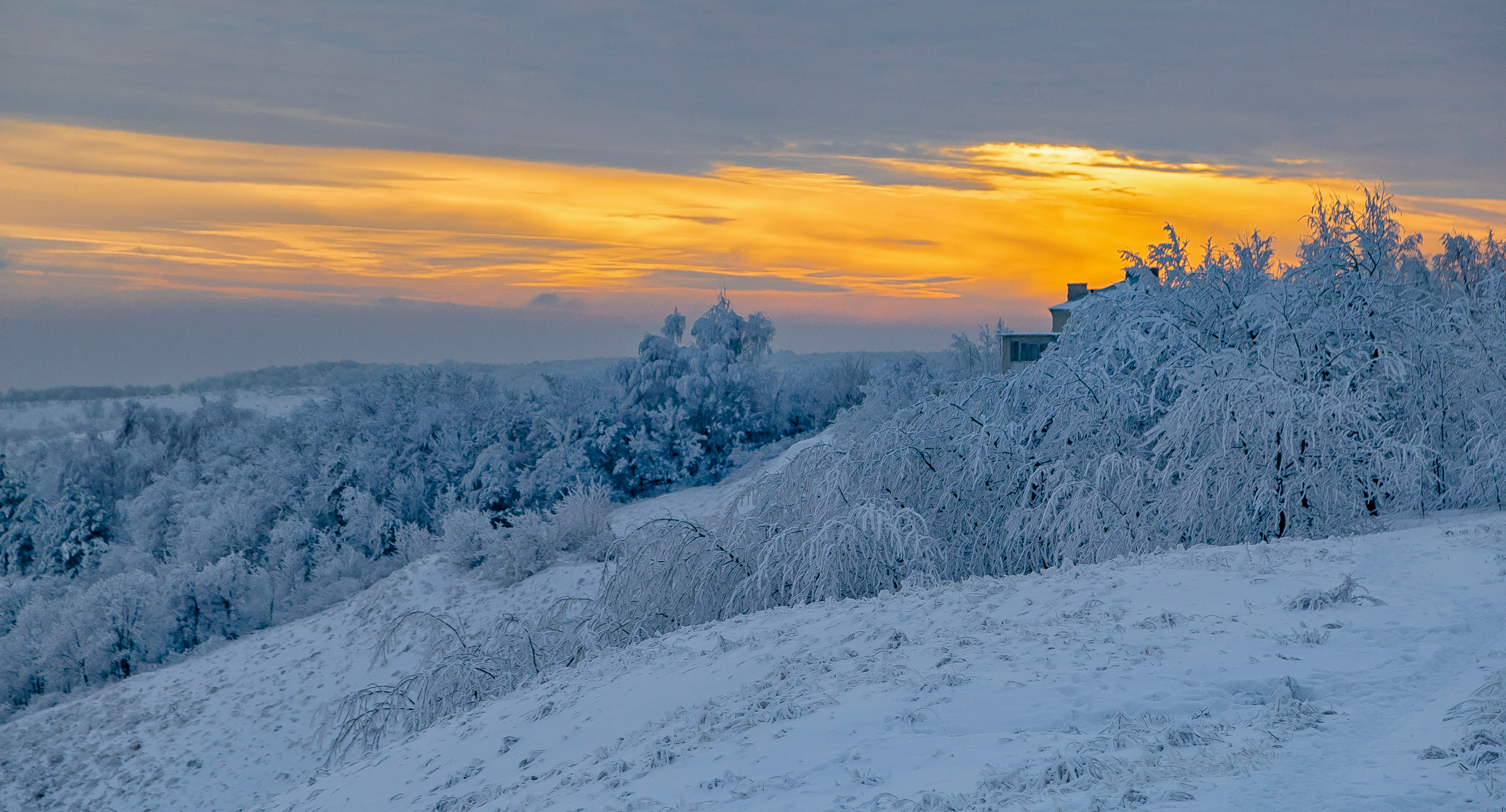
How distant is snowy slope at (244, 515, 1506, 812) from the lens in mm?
5223

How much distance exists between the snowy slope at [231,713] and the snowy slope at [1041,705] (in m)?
10.1

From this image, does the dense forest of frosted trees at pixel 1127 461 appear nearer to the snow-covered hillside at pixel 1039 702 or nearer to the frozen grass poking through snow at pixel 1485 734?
the snow-covered hillside at pixel 1039 702

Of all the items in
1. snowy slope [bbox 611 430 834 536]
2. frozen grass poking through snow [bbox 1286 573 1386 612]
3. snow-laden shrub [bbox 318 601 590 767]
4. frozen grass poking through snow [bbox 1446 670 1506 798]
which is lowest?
snowy slope [bbox 611 430 834 536]

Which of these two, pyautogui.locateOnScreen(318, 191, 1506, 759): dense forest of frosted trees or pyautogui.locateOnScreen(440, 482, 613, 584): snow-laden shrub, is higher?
pyautogui.locateOnScreen(318, 191, 1506, 759): dense forest of frosted trees

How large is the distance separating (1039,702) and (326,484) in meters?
42.5

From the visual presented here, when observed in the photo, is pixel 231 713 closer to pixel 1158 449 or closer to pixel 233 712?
pixel 233 712

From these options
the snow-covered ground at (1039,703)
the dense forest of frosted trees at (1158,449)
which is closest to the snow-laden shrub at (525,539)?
the dense forest of frosted trees at (1158,449)

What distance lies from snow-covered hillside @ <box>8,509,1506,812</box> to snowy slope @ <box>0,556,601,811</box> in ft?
32.8

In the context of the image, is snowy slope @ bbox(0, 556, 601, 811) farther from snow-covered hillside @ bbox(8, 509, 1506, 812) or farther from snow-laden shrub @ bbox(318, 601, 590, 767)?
snow-covered hillside @ bbox(8, 509, 1506, 812)

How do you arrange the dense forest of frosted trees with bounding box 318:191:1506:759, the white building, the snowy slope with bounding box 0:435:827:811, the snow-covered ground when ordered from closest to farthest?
1. the snow-covered ground
2. the dense forest of frosted trees with bounding box 318:191:1506:759
3. the snowy slope with bounding box 0:435:827:811
4. the white building

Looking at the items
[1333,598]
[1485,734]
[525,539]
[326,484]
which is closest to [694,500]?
[525,539]

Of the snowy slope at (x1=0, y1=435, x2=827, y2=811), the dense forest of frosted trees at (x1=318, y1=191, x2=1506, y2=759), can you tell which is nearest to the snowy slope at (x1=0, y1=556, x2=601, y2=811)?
the snowy slope at (x1=0, y1=435, x2=827, y2=811)

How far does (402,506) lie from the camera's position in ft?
144

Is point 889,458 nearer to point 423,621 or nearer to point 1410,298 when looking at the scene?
point 1410,298
